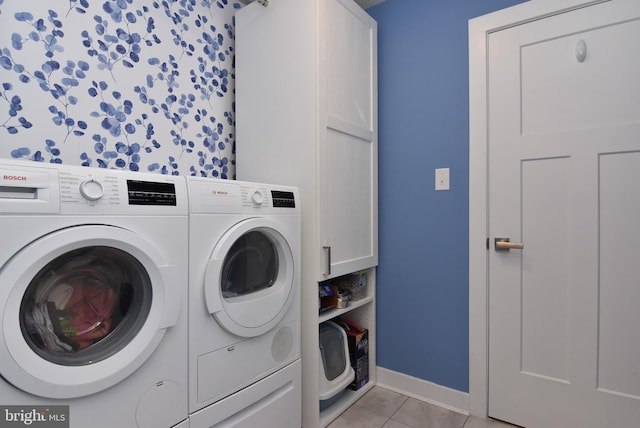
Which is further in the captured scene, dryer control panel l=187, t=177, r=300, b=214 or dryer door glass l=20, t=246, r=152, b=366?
dryer control panel l=187, t=177, r=300, b=214

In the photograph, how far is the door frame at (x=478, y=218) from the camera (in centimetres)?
173

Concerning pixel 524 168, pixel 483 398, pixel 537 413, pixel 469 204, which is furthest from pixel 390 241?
pixel 537 413

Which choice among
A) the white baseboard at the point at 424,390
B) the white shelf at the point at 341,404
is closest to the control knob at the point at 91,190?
the white shelf at the point at 341,404

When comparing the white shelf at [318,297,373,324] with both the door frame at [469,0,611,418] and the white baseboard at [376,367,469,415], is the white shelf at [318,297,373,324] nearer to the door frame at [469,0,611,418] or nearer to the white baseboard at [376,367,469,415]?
the white baseboard at [376,367,469,415]

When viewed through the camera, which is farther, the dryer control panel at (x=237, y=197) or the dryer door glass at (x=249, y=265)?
the dryer door glass at (x=249, y=265)

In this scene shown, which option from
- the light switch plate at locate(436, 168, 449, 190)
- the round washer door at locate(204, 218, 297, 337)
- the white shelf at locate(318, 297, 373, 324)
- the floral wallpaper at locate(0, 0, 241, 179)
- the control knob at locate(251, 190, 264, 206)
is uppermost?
the floral wallpaper at locate(0, 0, 241, 179)

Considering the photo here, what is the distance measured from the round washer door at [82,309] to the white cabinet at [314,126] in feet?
2.51

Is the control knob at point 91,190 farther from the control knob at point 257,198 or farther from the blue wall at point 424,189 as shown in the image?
the blue wall at point 424,189

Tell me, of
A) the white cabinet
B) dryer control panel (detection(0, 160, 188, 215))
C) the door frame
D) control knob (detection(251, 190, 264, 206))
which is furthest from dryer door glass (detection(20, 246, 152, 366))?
the door frame

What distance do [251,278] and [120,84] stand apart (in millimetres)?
1028

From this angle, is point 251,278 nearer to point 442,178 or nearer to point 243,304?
point 243,304

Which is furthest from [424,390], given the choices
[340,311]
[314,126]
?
[314,126]

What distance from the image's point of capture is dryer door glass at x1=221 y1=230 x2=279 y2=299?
1.38m

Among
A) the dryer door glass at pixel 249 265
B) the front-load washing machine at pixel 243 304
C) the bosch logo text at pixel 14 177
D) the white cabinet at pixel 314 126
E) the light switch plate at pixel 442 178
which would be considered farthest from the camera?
the light switch plate at pixel 442 178
